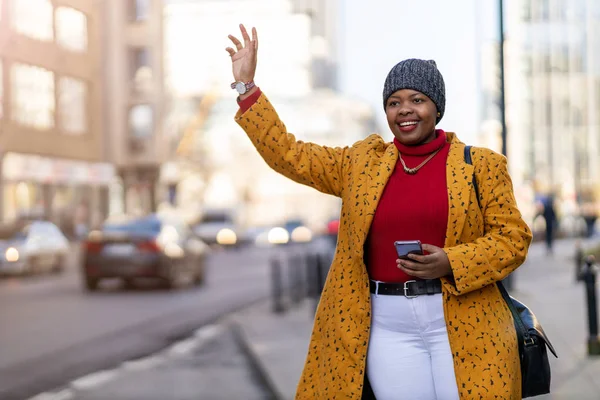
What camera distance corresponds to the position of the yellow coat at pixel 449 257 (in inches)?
134

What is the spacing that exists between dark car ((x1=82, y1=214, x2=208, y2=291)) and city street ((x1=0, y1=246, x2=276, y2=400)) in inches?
14.1

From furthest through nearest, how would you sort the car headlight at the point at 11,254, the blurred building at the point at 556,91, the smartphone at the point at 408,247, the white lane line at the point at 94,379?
the blurred building at the point at 556,91 → the car headlight at the point at 11,254 → the white lane line at the point at 94,379 → the smartphone at the point at 408,247

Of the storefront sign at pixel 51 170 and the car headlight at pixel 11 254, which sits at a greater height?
the storefront sign at pixel 51 170

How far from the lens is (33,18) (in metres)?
9.53

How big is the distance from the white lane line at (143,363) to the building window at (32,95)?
2.61 meters

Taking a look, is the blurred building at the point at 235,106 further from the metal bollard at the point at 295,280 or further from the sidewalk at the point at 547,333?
the sidewalk at the point at 547,333

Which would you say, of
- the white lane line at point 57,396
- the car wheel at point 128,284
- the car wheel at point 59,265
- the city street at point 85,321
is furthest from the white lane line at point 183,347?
the car wheel at point 59,265

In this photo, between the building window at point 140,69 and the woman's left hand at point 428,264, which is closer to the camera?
the woman's left hand at point 428,264

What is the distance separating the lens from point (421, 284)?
3.45m

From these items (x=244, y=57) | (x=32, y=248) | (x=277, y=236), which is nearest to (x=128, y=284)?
(x=32, y=248)

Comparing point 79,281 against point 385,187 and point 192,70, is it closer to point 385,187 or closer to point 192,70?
point 385,187

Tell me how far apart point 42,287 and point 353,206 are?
1819cm

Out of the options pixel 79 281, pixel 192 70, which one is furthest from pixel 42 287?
pixel 192 70

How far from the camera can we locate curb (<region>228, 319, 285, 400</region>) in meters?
7.84
